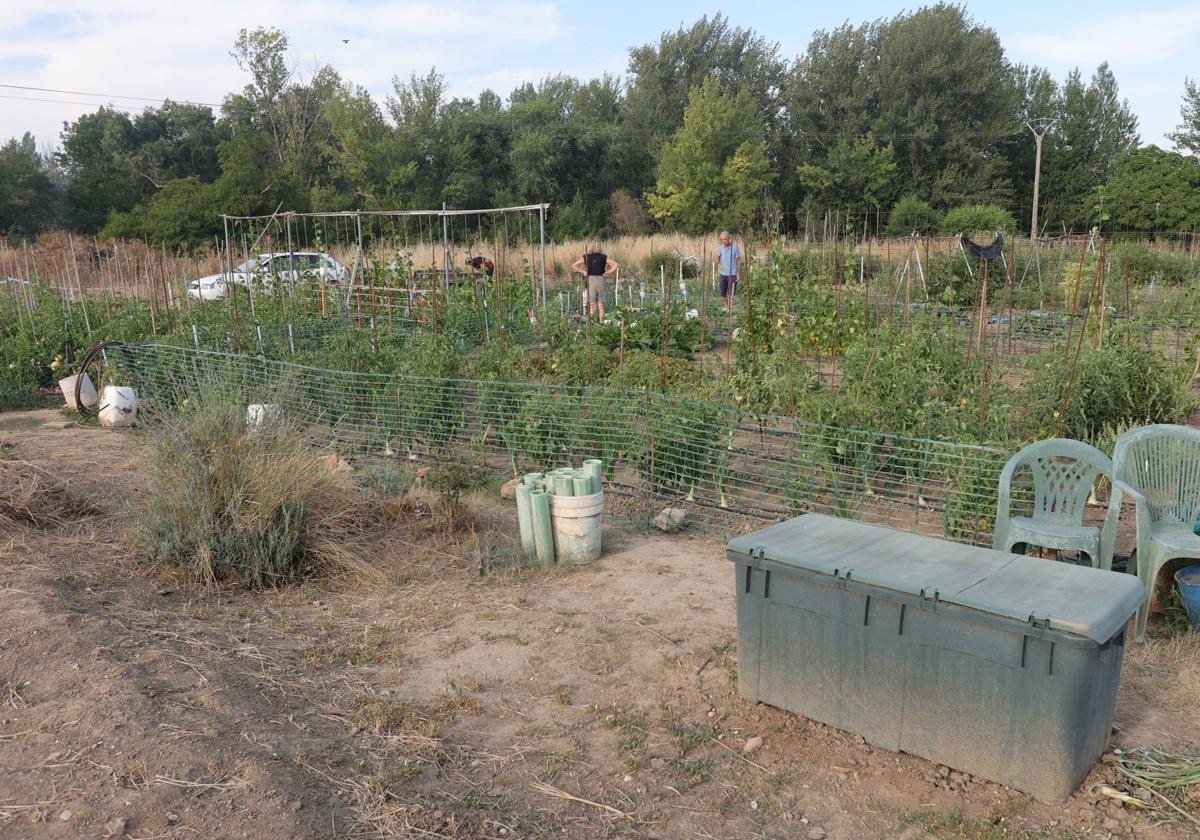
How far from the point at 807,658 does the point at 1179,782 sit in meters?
1.24

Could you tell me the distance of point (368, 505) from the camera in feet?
19.5

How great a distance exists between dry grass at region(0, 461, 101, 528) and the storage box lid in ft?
14.7

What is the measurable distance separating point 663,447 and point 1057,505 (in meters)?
2.53

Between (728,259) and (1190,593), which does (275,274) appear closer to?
(728,259)

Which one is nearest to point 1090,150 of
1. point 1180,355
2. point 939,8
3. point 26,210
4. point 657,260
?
point 939,8

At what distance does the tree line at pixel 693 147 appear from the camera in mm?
33375

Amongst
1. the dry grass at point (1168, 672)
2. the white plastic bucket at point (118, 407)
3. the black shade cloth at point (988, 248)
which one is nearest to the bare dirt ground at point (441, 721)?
the dry grass at point (1168, 672)

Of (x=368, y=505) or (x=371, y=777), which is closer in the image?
(x=371, y=777)

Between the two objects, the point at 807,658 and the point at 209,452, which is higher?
the point at 209,452

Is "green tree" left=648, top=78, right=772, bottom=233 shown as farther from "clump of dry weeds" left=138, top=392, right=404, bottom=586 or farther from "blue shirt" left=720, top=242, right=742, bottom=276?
"clump of dry weeds" left=138, top=392, right=404, bottom=586

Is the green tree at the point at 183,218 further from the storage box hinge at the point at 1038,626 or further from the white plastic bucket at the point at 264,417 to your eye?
the storage box hinge at the point at 1038,626

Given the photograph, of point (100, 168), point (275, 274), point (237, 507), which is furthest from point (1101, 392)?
point (100, 168)

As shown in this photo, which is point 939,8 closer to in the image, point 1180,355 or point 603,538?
point 1180,355

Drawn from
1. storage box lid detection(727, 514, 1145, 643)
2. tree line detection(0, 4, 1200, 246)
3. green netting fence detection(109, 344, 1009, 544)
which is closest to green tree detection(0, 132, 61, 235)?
tree line detection(0, 4, 1200, 246)
